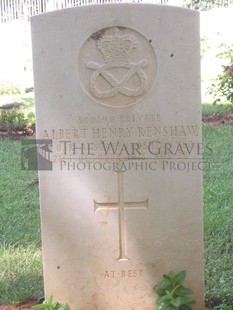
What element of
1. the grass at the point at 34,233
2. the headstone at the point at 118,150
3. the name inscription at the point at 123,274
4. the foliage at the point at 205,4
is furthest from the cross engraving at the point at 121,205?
the foliage at the point at 205,4

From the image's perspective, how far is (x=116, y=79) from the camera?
2.83m

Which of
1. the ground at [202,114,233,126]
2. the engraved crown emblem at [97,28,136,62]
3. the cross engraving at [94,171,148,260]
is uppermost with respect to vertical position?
the engraved crown emblem at [97,28,136,62]

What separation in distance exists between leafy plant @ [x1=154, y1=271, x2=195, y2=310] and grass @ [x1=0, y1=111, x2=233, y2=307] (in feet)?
0.97

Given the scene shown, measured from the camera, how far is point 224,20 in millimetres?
16781

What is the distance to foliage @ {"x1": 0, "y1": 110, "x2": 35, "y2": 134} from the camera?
8.70m

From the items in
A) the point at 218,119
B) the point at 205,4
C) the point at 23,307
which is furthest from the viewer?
the point at 205,4

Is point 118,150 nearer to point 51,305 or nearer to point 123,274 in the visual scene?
point 123,274

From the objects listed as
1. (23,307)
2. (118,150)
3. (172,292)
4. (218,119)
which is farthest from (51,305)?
(218,119)

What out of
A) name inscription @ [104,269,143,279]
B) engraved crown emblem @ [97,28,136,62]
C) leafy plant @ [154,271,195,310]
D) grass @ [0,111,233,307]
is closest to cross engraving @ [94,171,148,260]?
name inscription @ [104,269,143,279]

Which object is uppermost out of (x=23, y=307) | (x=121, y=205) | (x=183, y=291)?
(x=121, y=205)

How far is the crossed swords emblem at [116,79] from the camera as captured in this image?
2.81 m

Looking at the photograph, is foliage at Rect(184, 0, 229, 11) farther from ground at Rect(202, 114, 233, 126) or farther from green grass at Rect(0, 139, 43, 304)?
green grass at Rect(0, 139, 43, 304)

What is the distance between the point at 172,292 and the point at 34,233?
5.29 feet

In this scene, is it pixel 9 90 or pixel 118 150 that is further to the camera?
pixel 9 90
